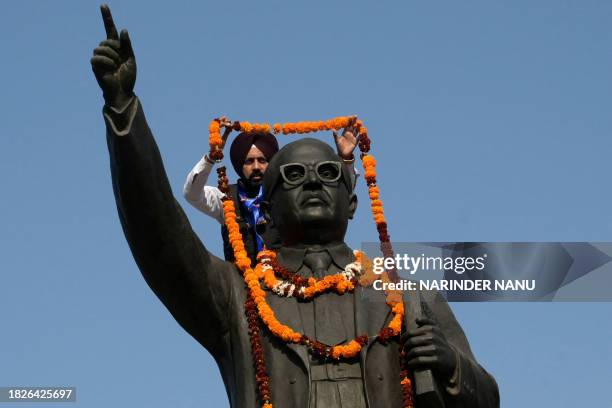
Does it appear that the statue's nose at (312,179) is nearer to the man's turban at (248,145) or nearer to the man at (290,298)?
the man at (290,298)

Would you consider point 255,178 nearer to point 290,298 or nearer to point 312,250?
point 312,250

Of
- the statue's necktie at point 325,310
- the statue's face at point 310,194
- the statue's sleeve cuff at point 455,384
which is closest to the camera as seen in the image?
the statue's sleeve cuff at point 455,384

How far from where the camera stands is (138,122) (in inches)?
361

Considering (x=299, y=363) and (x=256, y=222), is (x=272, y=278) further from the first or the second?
(x=256, y=222)

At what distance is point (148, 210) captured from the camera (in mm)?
9234

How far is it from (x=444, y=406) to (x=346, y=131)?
8.95ft

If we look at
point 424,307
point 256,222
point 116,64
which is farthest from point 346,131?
point 116,64

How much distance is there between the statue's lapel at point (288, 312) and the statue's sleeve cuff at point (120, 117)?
1679 mm

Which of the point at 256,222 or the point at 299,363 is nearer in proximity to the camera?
the point at 299,363

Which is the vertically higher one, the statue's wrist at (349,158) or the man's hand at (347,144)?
the man's hand at (347,144)

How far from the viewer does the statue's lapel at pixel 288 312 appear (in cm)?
967

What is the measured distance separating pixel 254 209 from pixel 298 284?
2.02m

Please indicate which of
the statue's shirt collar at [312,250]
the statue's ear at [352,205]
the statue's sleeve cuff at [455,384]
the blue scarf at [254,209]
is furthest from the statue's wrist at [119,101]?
the statue's sleeve cuff at [455,384]

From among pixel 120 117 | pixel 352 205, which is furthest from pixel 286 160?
pixel 120 117
